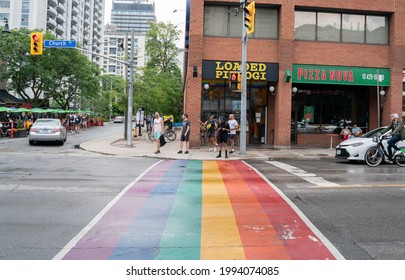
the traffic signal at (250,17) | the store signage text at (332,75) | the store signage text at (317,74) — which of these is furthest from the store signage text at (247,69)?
the traffic signal at (250,17)

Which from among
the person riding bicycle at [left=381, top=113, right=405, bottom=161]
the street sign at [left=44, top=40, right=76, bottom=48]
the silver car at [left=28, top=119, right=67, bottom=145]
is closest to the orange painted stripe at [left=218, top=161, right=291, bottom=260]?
the person riding bicycle at [left=381, top=113, right=405, bottom=161]

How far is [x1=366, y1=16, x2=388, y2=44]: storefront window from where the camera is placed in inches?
834

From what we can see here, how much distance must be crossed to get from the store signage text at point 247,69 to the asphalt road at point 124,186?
9.00 meters

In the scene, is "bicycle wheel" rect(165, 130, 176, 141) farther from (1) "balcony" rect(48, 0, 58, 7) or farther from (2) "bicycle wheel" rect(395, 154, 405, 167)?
(1) "balcony" rect(48, 0, 58, 7)

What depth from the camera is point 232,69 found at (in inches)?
791

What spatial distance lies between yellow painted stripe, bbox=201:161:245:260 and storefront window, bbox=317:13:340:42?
15393 mm

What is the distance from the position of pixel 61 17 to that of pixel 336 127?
81660mm

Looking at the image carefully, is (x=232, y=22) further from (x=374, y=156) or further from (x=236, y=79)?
(x=374, y=156)

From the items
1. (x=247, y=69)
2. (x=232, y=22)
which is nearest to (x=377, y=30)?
(x=247, y=69)

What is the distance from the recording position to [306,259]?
14.0 feet

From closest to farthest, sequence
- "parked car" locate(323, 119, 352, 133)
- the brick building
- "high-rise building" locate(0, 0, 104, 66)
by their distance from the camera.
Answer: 1. the brick building
2. "parked car" locate(323, 119, 352, 133)
3. "high-rise building" locate(0, 0, 104, 66)

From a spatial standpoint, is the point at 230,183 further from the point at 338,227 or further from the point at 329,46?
the point at 329,46

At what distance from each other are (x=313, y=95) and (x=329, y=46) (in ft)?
10.3

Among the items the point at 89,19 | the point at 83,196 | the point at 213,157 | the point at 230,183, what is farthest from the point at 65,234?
the point at 89,19
